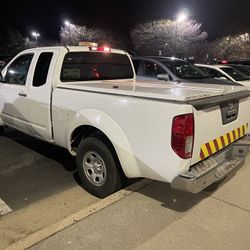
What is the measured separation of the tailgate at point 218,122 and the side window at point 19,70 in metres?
3.21

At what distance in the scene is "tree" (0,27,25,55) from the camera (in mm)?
50406

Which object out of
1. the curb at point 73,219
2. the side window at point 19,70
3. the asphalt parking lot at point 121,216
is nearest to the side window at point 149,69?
the side window at point 19,70

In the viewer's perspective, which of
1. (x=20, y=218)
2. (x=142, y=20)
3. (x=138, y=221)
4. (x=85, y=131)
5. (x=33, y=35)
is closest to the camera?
(x=138, y=221)

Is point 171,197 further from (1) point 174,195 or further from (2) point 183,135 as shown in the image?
(2) point 183,135

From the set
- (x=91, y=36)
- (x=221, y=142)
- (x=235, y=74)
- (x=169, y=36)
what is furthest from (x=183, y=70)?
(x=91, y=36)

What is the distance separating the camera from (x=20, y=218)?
363 cm

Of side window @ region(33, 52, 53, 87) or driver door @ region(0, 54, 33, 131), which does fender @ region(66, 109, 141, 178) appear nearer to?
side window @ region(33, 52, 53, 87)

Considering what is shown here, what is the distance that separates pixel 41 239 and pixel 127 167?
116 cm

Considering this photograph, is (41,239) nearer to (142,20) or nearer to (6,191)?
(6,191)

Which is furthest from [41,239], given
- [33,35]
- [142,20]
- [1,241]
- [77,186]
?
[33,35]

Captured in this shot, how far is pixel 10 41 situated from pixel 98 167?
52.6 metres

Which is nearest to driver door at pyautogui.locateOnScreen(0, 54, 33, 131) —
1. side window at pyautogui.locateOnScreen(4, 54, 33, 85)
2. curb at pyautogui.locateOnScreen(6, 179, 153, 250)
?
side window at pyautogui.locateOnScreen(4, 54, 33, 85)

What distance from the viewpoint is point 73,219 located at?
3.35 metres

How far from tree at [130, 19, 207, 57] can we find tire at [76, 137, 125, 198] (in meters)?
34.2
